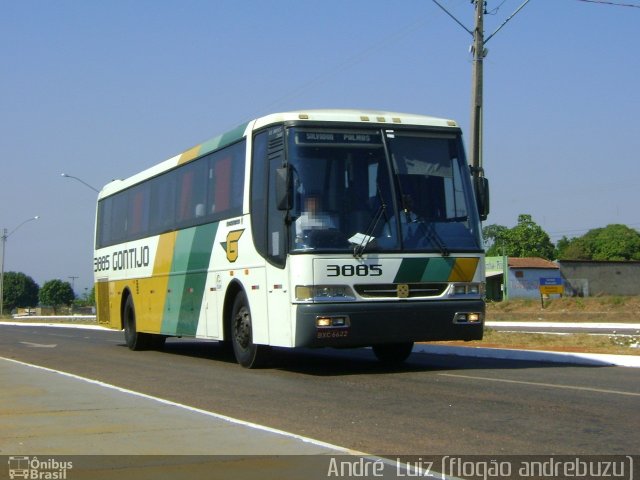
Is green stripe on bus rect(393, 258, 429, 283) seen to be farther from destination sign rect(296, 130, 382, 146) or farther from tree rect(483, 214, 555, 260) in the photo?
tree rect(483, 214, 555, 260)

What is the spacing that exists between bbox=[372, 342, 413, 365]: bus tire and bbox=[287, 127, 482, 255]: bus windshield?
9.26 feet

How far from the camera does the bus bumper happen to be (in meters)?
13.1

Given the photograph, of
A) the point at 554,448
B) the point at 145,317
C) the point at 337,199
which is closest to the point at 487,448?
the point at 554,448

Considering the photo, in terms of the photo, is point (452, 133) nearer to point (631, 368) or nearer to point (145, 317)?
point (631, 368)

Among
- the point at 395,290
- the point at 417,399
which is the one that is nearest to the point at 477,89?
the point at 395,290

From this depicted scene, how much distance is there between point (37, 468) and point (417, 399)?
498 centimetres

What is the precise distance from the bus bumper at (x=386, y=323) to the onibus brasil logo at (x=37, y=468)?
6247 mm

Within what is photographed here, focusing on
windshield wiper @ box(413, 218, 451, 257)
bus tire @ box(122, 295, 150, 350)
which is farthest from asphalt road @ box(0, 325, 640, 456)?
bus tire @ box(122, 295, 150, 350)

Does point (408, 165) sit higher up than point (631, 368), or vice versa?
point (408, 165)

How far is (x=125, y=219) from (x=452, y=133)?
10.2 meters

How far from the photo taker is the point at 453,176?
14.1m

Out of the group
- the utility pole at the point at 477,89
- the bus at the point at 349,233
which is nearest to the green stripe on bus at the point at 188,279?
the bus at the point at 349,233

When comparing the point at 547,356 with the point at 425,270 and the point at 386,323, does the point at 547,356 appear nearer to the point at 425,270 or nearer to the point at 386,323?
the point at 425,270

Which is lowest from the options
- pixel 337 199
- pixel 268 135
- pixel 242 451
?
pixel 242 451
